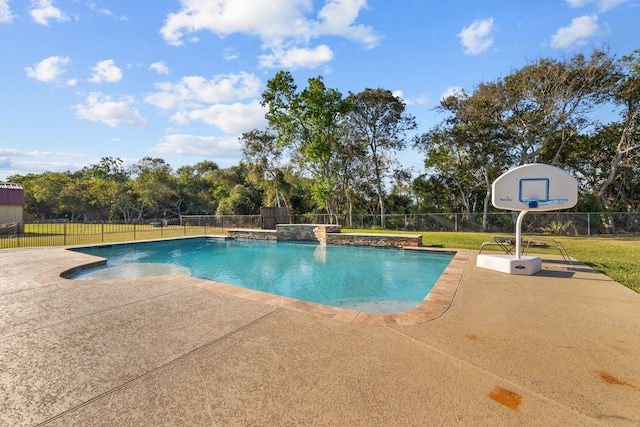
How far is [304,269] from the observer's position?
931 cm

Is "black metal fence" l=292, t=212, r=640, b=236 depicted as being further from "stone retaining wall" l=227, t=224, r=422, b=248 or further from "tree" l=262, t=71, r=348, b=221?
"stone retaining wall" l=227, t=224, r=422, b=248

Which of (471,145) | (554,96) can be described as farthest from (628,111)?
(471,145)

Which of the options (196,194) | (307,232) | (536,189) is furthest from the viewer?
(196,194)

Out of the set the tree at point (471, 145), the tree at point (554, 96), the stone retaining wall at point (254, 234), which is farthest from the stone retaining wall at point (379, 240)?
the tree at point (554, 96)

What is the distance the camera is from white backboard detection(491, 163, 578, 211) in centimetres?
617


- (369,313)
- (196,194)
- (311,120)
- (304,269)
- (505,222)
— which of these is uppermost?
(311,120)

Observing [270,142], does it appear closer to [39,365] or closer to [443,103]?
[443,103]

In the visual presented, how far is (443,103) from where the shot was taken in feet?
64.5

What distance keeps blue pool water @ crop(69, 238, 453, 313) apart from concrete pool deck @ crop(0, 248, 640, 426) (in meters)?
2.44

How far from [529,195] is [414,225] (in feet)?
44.9

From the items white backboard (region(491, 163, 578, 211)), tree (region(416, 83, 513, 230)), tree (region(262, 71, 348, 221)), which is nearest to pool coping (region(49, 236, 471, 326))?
white backboard (region(491, 163, 578, 211))

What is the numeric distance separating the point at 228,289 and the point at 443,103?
64.3 ft

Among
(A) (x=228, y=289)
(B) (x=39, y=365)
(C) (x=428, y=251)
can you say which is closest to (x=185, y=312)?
(A) (x=228, y=289)

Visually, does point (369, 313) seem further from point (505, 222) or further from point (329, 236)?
point (505, 222)
